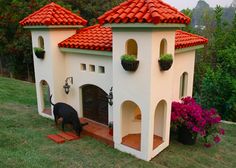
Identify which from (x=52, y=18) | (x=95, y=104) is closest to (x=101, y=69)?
(x=95, y=104)

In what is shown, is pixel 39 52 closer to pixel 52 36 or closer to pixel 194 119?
pixel 52 36

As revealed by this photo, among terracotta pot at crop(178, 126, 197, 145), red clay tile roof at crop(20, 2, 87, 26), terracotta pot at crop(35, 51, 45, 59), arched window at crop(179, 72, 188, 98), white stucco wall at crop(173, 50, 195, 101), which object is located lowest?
terracotta pot at crop(178, 126, 197, 145)

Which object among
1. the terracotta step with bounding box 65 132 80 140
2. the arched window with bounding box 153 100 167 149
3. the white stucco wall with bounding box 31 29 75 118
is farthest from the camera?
the white stucco wall with bounding box 31 29 75 118

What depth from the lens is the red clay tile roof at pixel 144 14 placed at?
6223 mm

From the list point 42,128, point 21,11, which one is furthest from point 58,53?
point 21,11

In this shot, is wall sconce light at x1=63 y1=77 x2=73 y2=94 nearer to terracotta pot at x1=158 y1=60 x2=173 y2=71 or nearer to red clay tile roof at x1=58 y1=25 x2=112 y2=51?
red clay tile roof at x1=58 y1=25 x2=112 y2=51

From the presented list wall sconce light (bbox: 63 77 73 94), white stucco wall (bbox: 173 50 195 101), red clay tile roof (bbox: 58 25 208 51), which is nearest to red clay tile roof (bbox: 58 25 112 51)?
red clay tile roof (bbox: 58 25 208 51)

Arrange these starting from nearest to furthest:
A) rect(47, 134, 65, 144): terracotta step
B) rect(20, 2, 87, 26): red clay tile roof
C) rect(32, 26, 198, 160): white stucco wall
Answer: rect(32, 26, 198, 160): white stucco wall, rect(47, 134, 65, 144): terracotta step, rect(20, 2, 87, 26): red clay tile roof

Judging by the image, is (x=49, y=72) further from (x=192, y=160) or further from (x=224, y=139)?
(x=224, y=139)

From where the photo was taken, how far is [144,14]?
645 centimetres

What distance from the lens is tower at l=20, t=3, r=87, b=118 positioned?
365 inches

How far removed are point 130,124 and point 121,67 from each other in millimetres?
2271

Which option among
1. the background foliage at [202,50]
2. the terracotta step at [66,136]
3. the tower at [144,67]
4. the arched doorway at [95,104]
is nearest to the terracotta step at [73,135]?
the terracotta step at [66,136]

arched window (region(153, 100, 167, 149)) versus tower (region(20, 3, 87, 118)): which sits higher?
tower (region(20, 3, 87, 118))
